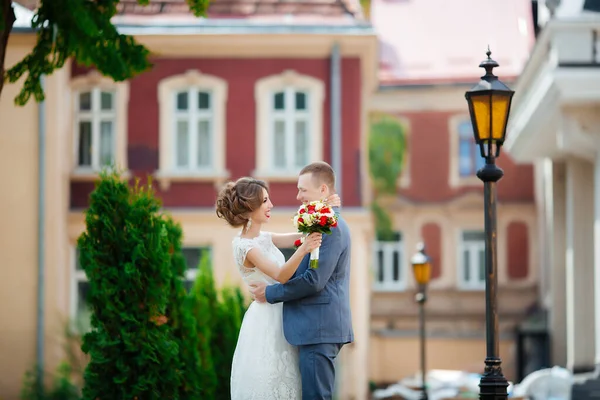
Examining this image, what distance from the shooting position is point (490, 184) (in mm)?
11344

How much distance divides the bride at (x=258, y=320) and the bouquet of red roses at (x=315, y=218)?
0.46m

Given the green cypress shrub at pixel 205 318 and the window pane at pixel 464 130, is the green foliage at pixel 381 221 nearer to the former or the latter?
the window pane at pixel 464 130

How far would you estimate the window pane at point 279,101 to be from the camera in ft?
87.9

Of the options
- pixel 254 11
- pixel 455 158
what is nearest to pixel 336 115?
pixel 254 11

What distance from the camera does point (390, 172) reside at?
1642 inches

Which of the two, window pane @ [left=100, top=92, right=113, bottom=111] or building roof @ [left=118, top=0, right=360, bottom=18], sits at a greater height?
building roof @ [left=118, top=0, right=360, bottom=18]

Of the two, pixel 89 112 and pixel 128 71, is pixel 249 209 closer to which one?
pixel 128 71

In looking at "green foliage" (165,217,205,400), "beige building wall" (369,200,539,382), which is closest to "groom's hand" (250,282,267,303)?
"green foliage" (165,217,205,400)

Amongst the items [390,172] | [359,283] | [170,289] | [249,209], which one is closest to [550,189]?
[359,283]

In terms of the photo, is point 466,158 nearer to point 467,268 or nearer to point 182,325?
point 467,268

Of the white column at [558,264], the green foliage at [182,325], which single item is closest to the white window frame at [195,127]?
the white column at [558,264]

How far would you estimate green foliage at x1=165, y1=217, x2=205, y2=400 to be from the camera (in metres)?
12.0

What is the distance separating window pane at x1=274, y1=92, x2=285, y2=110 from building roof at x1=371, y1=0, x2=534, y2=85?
1495 centimetres

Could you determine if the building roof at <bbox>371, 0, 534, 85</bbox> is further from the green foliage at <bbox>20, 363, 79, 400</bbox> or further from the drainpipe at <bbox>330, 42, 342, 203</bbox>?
the green foliage at <bbox>20, 363, 79, 400</bbox>
